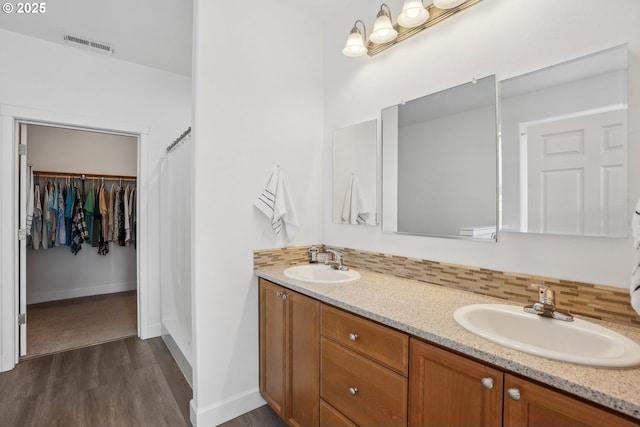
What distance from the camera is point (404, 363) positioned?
112 centimetres

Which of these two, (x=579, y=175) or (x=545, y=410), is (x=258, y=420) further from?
(x=579, y=175)

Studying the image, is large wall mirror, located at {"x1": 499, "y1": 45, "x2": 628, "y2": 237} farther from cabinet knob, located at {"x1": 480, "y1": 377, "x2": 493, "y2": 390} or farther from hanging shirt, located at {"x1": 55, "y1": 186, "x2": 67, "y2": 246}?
hanging shirt, located at {"x1": 55, "y1": 186, "x2": 67, "y2": 246}

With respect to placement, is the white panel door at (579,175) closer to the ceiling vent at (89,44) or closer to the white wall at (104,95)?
the white wall at (104,95)

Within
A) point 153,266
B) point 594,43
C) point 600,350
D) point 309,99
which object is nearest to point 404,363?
point 600,350

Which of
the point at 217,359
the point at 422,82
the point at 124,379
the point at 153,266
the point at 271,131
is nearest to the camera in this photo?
the point at 422,82

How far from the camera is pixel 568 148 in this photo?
1.22m

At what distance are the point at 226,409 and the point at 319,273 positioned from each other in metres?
1.02

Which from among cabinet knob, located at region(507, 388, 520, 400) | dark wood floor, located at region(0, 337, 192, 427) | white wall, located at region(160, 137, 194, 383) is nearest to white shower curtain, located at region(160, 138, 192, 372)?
white wall, located at region(160, 137, 194, 383)

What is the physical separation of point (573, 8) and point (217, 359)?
2493 mm

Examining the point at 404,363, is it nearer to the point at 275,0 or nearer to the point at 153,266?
the point at 275,0

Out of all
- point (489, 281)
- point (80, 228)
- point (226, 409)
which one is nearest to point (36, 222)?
point (80, 228)

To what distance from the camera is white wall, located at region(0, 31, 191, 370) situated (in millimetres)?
2549

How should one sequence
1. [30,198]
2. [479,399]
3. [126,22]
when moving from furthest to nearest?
[30,198] < [126,22] < [479,399]

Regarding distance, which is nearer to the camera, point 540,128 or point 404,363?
point 404,363
